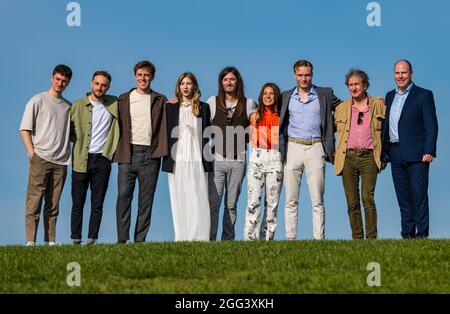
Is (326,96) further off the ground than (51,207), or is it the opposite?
(326,96)

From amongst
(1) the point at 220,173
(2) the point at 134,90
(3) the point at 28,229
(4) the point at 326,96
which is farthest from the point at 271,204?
(3) the point at 28,229

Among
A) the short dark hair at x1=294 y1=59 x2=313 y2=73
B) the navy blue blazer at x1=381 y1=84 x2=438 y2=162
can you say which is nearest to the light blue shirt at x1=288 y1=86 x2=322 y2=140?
the short dark hair at x1=294 y1=59 x2=313 y2=73

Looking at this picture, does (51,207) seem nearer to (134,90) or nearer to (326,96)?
(134,90)

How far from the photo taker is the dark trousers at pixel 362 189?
→ 15.0 m

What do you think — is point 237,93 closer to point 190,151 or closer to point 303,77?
point 303,77

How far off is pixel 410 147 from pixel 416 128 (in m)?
0.43

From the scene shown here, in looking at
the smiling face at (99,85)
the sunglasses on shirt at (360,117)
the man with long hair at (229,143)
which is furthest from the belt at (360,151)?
the smiling face at (99,85)

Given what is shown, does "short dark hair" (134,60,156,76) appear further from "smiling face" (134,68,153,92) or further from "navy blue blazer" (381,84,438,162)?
"navy blue blazer" (381,84,438,162)

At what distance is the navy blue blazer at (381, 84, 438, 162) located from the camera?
15250 millimetres

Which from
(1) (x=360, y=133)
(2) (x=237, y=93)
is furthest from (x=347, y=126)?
(2) (x=237, y=93)

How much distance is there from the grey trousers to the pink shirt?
220 cm

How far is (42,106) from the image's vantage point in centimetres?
1559

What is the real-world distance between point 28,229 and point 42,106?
2511 mm

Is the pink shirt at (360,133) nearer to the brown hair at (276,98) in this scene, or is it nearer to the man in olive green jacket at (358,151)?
the man in olive green jacket at (358,151)
